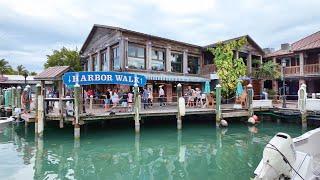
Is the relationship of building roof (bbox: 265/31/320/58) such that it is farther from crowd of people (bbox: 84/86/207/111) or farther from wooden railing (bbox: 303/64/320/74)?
crowd of people (bbox: 84/86/207/111)

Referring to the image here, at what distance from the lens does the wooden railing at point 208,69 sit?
26.7 m

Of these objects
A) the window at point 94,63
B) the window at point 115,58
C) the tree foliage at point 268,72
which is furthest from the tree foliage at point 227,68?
the window at point 94,63

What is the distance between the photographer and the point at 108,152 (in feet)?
42.2

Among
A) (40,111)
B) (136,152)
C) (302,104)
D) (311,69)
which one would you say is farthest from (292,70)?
(40,111)

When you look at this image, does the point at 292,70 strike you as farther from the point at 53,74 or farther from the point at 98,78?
the point at 53,74

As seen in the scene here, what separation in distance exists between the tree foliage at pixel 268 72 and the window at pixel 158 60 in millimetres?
9320

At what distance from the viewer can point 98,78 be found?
50.8 feet

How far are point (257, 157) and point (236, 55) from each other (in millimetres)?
16499

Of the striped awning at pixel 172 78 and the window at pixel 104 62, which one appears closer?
the striped awning at pixel 172 78

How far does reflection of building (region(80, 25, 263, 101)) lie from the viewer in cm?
2189

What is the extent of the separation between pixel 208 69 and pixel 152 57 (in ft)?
20.5

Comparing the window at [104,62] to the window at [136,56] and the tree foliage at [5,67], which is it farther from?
the tree foliage at [5,67]

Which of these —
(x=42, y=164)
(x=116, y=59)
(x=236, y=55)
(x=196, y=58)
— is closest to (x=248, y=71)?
(x=236, y=55)

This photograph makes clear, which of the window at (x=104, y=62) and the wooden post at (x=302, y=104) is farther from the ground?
the window at (x=104, y=62)
